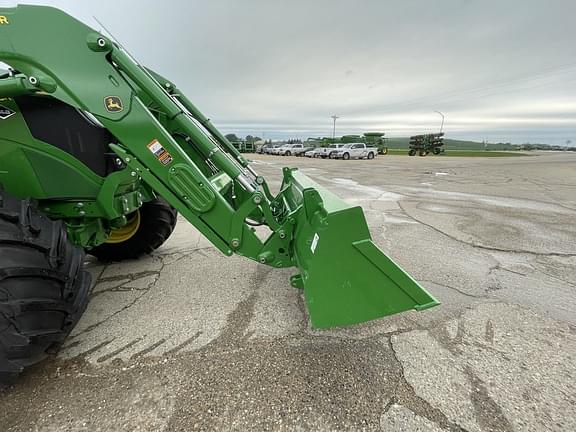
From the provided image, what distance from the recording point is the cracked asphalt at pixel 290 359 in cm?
170

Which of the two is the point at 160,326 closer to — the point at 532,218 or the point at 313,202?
the point at 313,202

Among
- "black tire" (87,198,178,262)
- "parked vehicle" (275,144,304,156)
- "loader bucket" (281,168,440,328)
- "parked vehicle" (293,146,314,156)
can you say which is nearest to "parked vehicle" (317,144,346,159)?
"parked vehicle" (293,146,314,156)

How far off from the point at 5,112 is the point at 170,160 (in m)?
1.15

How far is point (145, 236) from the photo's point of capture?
3.66 meters

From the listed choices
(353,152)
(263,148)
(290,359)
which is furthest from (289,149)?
(290,359)

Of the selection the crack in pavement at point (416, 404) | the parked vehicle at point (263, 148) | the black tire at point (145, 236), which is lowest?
the crack in pavement at point (416, 404)

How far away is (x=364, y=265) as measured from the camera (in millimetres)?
1879

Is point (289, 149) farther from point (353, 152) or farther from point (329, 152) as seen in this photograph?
point (353, 152)

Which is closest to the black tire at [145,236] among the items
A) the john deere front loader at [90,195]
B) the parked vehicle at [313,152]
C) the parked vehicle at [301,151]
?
the john deere front loader at [90,195]

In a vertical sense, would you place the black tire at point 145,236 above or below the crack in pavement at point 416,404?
above

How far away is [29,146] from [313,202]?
2030mm

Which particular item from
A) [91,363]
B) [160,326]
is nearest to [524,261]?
[160,326]

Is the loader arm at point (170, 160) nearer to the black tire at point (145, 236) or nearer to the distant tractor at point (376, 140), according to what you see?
the black tire at point (145, 236)

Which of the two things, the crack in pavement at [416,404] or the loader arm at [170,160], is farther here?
the loader arm at [170,160]
